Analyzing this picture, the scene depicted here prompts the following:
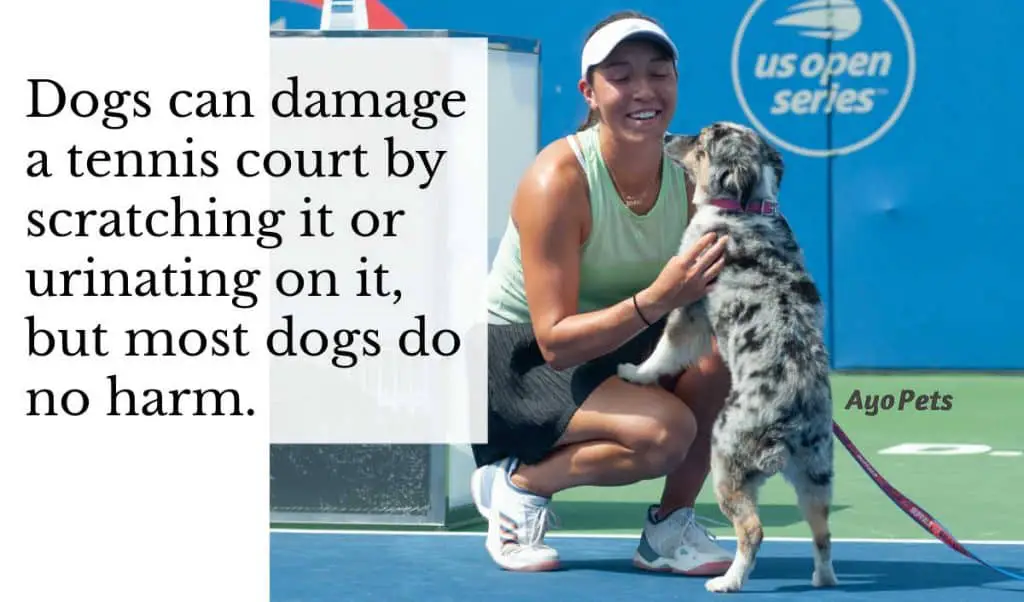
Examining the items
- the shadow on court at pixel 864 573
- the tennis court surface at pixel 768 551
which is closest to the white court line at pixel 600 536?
the tennis court surface at pixel 768 551

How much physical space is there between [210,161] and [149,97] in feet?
0.83

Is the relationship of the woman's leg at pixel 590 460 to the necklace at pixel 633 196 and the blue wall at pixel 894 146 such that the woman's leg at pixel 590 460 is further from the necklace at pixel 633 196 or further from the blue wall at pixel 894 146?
the blue wall at pixel 894 146

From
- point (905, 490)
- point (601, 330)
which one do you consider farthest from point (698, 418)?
point (905, 490)

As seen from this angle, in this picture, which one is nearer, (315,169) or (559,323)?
(559,323)

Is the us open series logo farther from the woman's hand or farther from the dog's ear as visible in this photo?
the woman's hand

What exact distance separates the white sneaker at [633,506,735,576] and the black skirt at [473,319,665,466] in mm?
372

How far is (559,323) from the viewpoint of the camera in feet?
16.0

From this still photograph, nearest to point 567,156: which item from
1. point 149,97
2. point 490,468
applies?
point 490,468

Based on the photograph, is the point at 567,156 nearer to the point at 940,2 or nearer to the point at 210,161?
the point at 210,161

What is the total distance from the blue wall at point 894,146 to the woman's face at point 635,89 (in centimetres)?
565

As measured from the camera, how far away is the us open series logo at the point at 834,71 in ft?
34.7

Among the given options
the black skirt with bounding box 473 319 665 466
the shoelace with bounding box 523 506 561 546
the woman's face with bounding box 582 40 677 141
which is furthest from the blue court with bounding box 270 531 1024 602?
the woman's face with bounding box 582 40 677 141

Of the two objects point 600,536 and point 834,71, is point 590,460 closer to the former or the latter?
point 600,536

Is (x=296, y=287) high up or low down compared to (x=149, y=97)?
down
